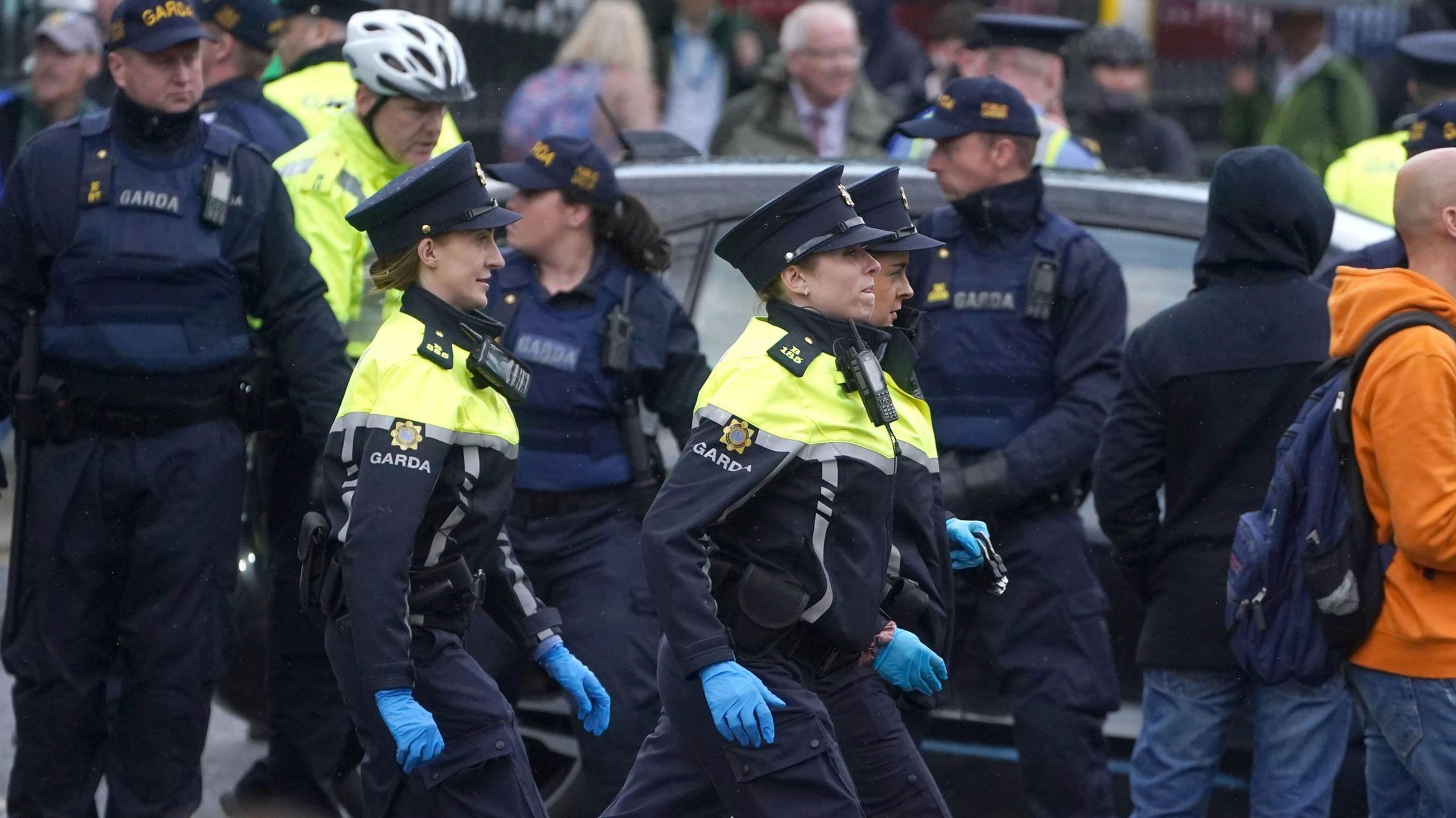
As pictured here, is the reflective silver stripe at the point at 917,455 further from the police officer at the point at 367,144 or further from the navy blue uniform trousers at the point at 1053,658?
the police officer at the point at 367,144

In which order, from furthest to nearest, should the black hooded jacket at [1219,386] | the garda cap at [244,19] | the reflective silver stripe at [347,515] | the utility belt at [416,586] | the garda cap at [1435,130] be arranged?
the garda cap at [244,19], the garda cap at [1435,130], the black hooded jacket at [1219,386], the utility belt at [416,586], the reflective silver stripe at [347,515]

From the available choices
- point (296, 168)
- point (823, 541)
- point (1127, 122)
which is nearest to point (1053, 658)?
point (823, 541)

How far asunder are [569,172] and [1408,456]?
2354 millimetres

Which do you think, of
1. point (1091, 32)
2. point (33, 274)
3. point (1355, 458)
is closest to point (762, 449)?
point (1355, 458)

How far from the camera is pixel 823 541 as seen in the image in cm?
395

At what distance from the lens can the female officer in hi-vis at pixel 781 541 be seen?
3.84 meters

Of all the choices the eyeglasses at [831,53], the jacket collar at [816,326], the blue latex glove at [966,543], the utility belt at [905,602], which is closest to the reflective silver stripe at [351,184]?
the jacket collar at [816,326]

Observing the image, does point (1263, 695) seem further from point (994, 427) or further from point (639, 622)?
point (639, 622)

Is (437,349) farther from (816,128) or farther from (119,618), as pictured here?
(816,128)

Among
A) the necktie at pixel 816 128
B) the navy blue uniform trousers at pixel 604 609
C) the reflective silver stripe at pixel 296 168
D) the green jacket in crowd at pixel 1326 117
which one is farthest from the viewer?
the green jacket in crowd at pixel 1326 117

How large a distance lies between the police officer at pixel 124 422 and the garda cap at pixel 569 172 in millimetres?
743

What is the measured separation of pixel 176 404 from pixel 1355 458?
109 inches

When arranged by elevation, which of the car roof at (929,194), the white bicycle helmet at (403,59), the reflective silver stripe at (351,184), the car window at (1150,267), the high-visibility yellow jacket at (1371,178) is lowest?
the high-visibility yellow jacket at (1371,178)

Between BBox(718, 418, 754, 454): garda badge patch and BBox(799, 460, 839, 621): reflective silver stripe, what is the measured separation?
6.3 inches
